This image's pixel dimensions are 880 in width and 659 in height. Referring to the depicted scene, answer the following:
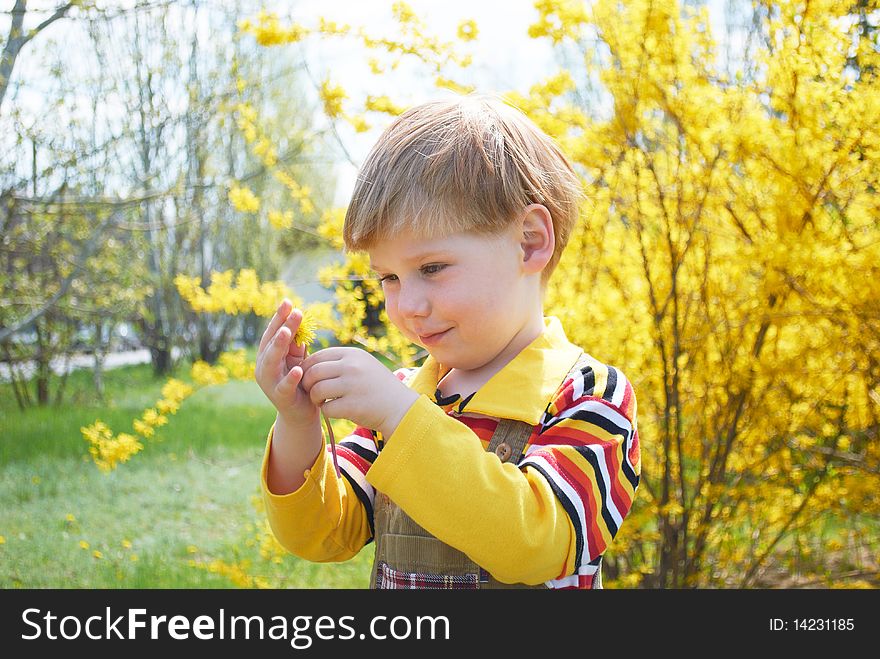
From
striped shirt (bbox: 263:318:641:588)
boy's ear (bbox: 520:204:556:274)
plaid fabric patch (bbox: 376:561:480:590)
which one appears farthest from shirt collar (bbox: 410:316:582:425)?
plaid fabric patch (bbox: 376:561:480:590)

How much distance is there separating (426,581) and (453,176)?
57cm

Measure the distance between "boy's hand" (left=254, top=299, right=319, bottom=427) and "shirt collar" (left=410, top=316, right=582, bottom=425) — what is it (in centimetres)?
24

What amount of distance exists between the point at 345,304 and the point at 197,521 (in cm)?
246

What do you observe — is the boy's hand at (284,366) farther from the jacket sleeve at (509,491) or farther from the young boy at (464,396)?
the jacket sleeve at (509,491)

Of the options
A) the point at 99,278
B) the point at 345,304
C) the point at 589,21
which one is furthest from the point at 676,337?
the point at 99,278

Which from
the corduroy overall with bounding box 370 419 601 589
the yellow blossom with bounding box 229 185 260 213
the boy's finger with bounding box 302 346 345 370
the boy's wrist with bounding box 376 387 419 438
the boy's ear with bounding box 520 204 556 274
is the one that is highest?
the yellow blossom with bounding box 229 185 260 213

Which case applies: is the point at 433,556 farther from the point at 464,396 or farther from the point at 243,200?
the point at 243,200

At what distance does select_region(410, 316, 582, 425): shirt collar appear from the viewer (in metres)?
1.08

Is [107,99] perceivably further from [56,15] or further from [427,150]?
[427,150]

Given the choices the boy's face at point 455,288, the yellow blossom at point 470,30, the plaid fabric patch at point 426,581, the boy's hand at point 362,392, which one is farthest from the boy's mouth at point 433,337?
the yellow blossom at point 470,30

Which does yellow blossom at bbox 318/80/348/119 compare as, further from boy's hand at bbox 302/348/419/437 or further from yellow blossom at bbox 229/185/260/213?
boy's hand at bbox 302/348/419/437

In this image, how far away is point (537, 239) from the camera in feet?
3.76

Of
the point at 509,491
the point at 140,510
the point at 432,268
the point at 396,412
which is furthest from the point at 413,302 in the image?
the point at 140,510

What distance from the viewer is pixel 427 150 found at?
1.11m
